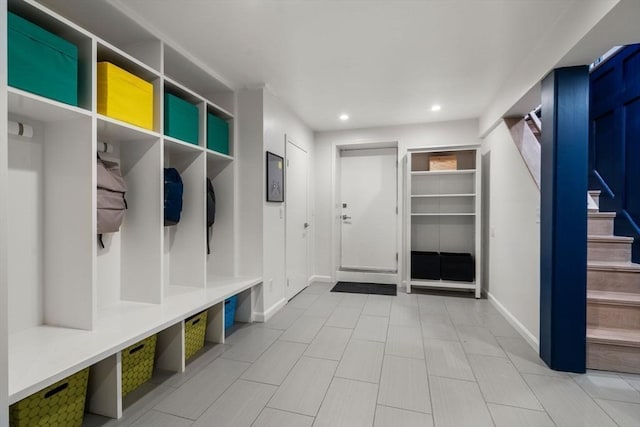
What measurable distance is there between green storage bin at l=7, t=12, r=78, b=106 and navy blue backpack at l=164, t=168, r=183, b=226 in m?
0.87

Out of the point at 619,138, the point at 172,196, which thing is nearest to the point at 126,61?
the point at 172,196

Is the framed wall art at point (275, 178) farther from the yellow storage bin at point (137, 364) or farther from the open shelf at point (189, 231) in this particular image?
the yellow storage bin at point (137, 364)

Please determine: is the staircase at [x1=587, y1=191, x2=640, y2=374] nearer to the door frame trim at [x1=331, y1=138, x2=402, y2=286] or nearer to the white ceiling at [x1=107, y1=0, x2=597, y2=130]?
the white ceiling at [x1=107, y1=0, x2=597, y2=130]

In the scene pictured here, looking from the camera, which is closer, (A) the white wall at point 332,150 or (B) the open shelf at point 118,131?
(B) the open shelf at point 118,131

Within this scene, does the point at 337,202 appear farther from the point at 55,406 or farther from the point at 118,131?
the point at 55,406

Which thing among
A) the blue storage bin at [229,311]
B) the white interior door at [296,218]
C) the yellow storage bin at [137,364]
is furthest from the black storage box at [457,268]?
the yellow storage bin at [137,364]

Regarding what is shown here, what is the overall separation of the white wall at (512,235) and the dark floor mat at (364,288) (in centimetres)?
130

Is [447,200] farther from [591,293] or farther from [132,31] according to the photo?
[132,31]

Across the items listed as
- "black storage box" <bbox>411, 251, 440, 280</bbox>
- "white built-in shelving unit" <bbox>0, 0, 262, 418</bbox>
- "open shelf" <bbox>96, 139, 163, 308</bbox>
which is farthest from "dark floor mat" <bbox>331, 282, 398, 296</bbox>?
"open shelf" <bbox>96, 139, 163, 308</bbox>

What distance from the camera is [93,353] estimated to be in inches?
55.6

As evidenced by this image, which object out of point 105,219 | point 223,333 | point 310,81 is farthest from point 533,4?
point 223,333

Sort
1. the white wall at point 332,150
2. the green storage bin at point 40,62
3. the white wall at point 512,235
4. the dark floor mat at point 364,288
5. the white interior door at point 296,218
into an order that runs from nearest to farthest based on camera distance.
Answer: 1. the green storage bin at point 40,62
2. the white wall at point 512,235
3. the white interior door at point 296,218
4. the dark floor mat at point 364,288
5. the white wall at point 332,150

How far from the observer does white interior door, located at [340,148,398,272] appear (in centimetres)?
475

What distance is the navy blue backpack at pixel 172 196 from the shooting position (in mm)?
2373
